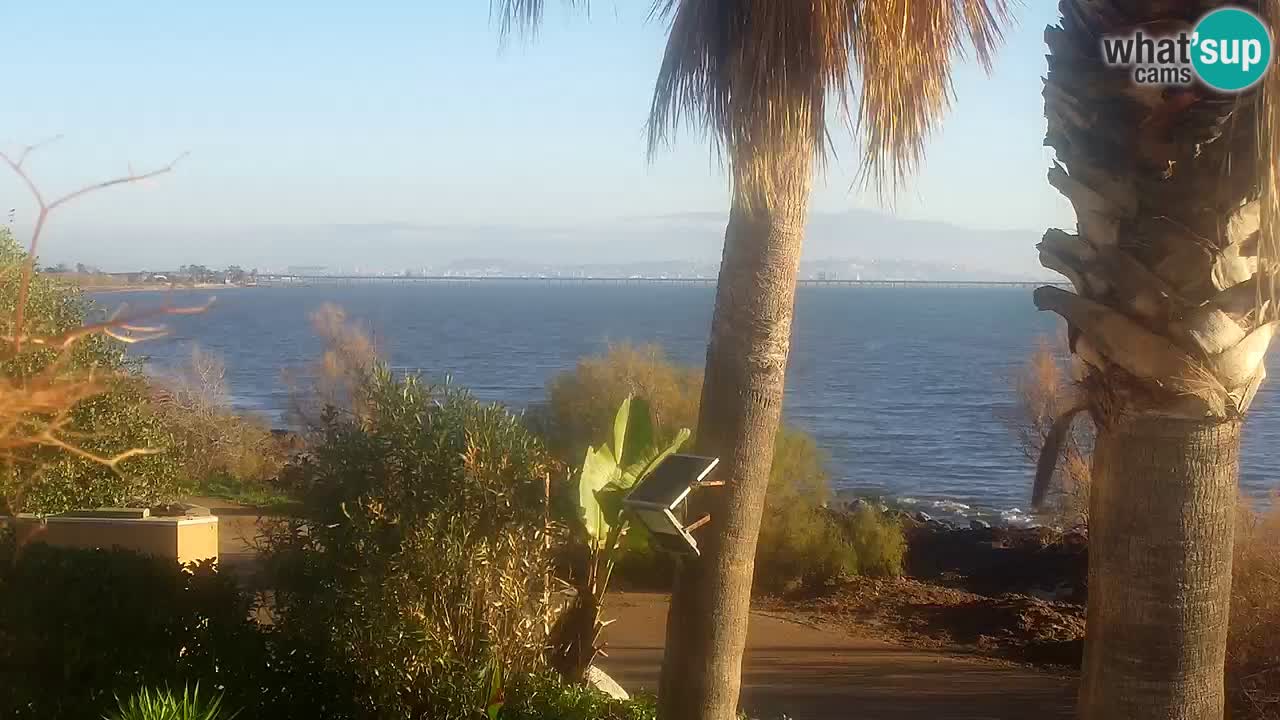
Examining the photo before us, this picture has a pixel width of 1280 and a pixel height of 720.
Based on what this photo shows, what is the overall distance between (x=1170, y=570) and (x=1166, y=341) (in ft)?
2.16

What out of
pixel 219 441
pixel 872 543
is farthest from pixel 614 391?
pixel 219 441

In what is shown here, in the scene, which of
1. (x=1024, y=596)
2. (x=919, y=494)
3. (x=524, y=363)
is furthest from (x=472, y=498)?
(x=524, y=363)

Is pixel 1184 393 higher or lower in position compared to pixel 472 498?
higher

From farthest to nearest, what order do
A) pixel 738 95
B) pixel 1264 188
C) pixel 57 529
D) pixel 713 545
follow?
pixel 57 529 → pixel 713 545 → pixel 738 95 → pixel 1264 188

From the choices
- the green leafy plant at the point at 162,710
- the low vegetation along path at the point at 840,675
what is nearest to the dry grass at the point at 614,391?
the low vegetation along path at the point at 840,675

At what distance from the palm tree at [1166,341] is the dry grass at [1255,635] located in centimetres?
827

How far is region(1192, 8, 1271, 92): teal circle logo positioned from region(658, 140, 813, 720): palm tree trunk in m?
2.82

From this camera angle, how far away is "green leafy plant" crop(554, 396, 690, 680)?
24.3 feet

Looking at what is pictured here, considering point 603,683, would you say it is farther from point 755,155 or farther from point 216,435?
point 216,435

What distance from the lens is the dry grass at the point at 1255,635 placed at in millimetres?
10492

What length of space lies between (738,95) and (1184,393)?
2502mm

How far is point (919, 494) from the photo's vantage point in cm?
3984

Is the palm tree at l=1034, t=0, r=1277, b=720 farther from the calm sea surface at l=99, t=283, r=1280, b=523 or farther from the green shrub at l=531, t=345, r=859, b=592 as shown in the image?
the green shrub at l=531, t=345, r=859, b=592

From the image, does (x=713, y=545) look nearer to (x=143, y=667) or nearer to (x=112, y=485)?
(x=143, y=667)
